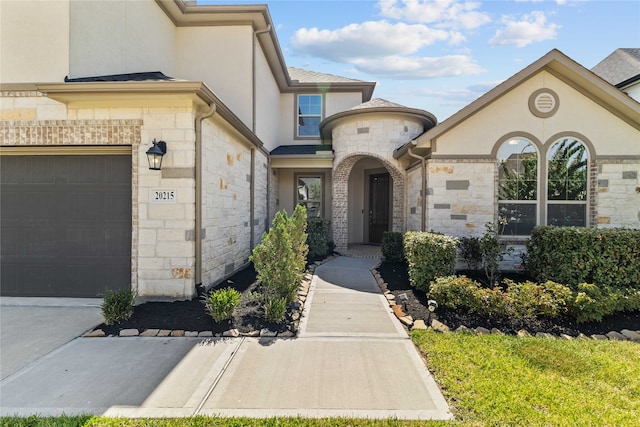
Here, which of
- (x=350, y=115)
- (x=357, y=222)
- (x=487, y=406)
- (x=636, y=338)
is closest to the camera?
(x=487, y=406)

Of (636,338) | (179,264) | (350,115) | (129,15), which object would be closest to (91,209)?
(179,264)

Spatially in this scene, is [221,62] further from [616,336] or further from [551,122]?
[616,336]

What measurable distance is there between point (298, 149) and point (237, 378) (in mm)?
9726

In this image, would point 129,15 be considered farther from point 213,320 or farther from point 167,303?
point 213,320

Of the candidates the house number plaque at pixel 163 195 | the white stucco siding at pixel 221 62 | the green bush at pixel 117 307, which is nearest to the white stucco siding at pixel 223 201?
the house number plaque at pixel 163 195

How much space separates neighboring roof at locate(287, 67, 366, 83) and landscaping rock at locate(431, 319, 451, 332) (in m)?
10.6

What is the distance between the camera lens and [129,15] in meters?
6.44

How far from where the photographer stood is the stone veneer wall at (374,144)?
9391mm

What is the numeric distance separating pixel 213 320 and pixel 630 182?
9.37m

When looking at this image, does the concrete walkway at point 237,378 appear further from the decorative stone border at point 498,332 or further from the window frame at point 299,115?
the window frame at point 299,115

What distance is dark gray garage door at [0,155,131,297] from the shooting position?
18.0 feet

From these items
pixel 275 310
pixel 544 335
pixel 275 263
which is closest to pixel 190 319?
pixel 275 310

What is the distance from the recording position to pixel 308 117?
12.9m

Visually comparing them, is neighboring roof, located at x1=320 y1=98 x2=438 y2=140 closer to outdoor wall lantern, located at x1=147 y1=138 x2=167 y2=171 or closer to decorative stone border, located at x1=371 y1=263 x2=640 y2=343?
outdoor wall lantern, located at x1=147 y1=138 x2=167 y2=171
